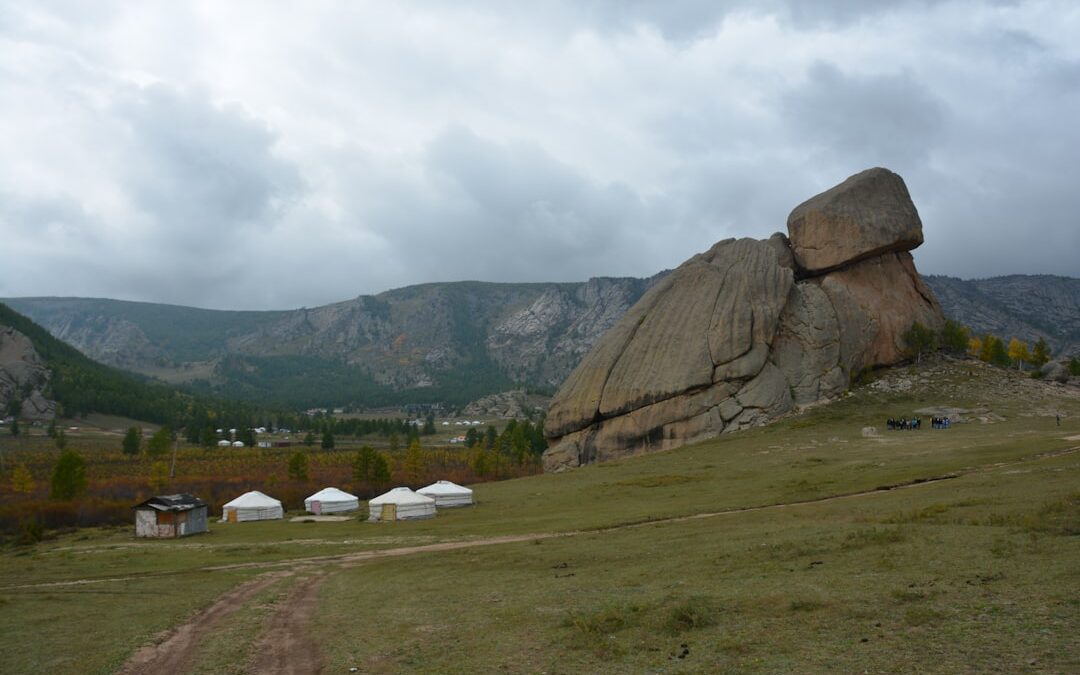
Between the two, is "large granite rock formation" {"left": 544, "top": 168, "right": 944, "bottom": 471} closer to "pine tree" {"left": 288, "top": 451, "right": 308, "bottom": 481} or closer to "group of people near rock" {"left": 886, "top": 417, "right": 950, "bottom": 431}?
"group of people near rock" {"left": 886, "top": 417, "right": 950, "bottom": 431}

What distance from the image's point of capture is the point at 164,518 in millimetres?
57344

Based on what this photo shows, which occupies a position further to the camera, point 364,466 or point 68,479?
point 364,466

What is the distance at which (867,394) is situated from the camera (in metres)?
88.4

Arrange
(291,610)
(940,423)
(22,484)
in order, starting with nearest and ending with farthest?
(291,610)
(940,423)
(22,484)

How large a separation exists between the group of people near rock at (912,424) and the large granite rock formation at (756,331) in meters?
11.6

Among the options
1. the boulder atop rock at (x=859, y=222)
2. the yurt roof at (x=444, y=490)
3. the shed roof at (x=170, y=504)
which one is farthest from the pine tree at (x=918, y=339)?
the shed roof at (x=170, y=504)

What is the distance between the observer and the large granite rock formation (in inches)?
3349

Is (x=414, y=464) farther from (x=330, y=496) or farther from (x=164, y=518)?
(x=164, y=518)

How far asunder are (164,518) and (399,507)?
17924 mm

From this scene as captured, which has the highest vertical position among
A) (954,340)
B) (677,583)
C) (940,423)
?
(954,340)

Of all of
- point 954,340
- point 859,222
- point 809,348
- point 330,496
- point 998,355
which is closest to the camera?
point 330,496

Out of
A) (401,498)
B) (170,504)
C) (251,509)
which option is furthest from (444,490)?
(170,504)

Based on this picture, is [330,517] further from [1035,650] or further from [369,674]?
[1035,650]

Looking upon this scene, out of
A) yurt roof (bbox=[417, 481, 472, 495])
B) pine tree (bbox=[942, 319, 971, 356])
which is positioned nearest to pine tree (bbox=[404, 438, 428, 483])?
yurt roof (bbox=[417, 481, 472, 495])
